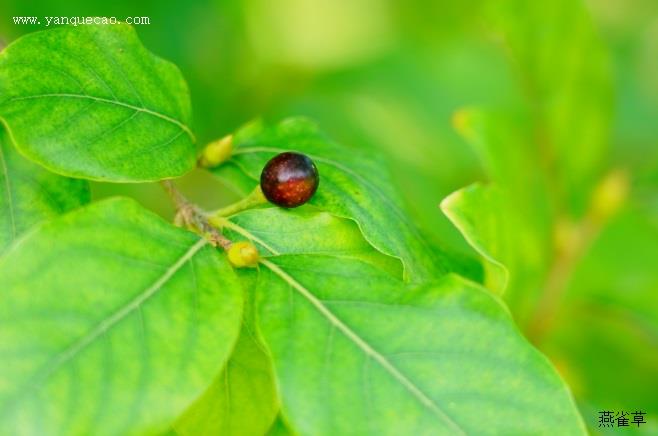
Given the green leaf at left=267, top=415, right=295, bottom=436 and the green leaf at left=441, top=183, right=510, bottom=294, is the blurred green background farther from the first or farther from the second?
the green leaf at left=267, top=415, right=295, bottom=436

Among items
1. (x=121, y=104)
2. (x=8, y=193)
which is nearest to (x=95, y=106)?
(x=121, y=104)

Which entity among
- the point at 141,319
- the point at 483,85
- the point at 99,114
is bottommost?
the point at 483,85

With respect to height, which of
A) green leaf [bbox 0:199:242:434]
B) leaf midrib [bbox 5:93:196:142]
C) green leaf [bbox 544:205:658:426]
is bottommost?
green leaf [bbox 544:205:658:426]

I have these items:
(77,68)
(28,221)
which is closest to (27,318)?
(28,221)

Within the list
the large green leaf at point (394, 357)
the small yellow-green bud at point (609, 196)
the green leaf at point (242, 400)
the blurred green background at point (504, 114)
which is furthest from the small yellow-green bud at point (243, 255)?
the small yellow-green bud at point (609, 196)

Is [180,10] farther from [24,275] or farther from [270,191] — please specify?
[24,275]

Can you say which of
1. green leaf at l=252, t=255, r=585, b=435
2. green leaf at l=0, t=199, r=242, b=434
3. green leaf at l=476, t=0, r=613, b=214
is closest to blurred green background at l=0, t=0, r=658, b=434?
green leaf at l=476, t=0, r=613, b=214

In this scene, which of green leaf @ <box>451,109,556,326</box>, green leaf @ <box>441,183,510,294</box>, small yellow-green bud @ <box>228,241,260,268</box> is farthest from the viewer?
green leaf @ <box>451,109,556,326</box>
